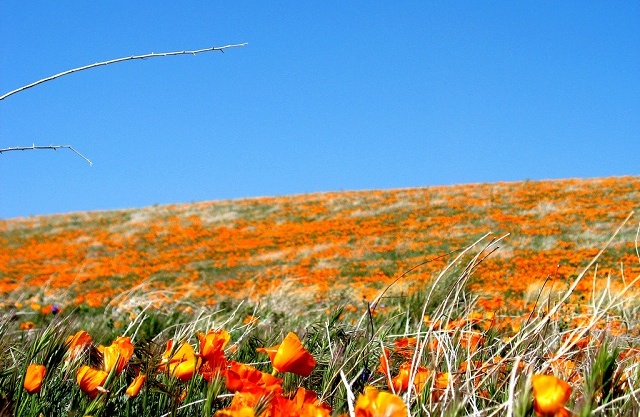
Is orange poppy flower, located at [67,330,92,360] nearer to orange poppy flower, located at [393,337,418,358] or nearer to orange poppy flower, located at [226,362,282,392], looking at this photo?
orange poppy flower, located at [226,362,282,392]

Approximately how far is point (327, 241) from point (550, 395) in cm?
1881

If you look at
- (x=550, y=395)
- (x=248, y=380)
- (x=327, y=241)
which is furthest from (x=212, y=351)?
(x=327, y=241)

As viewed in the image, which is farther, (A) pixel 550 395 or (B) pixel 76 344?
(B) pixel 76 344

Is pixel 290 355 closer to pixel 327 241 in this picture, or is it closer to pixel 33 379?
pixel 33 379

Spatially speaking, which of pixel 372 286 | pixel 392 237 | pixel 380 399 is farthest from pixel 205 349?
pixel 392 237

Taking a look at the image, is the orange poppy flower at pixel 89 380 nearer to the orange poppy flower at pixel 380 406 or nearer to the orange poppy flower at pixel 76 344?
the orange poppy flower at pixel 76 344

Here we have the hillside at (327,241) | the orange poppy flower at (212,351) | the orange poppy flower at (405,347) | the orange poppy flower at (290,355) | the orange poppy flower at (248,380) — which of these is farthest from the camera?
the hillside at (327,241)

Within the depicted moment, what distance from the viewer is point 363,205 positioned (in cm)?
2652

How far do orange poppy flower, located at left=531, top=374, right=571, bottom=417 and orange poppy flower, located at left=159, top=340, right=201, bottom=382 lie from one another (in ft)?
2.98

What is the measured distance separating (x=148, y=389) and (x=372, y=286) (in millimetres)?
10944

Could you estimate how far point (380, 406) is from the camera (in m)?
1.16

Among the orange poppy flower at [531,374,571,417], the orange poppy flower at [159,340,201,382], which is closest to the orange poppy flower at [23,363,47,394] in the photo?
the orange poppy flower at [159,340,201,382]

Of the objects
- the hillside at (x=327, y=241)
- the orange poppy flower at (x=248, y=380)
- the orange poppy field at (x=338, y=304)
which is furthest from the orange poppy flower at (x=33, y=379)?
the hillside at (x=327, y=241)

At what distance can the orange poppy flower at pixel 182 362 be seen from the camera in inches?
66.0
